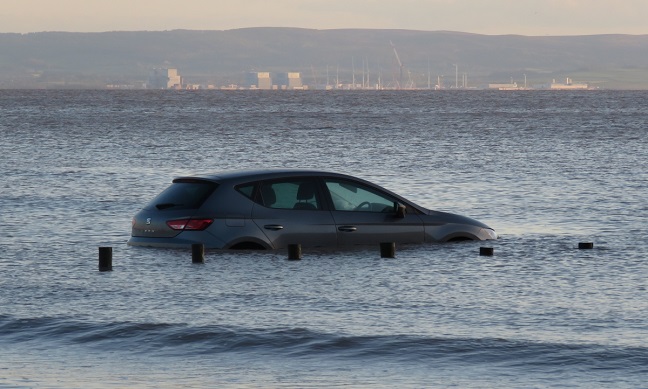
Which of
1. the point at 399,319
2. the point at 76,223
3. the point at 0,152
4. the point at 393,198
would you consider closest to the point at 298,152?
the point at 0,152

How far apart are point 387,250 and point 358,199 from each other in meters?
1.25

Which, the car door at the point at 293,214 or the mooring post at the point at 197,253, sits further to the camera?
the car door at the point at 293,214

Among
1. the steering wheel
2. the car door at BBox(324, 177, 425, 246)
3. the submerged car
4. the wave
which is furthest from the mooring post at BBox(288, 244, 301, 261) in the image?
the wave

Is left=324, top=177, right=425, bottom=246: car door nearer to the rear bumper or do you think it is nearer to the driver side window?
the driver side window

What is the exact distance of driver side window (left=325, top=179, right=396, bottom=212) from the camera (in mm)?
19219

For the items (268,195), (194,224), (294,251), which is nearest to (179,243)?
(194,224)

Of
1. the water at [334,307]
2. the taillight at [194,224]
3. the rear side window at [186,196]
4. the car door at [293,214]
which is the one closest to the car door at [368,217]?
the car door at [293,214]

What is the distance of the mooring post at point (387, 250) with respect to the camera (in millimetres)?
18406

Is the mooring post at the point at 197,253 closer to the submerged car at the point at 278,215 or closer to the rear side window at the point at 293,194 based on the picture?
the submerged car at the point at 278,215

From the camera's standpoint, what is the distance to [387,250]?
18.5 m

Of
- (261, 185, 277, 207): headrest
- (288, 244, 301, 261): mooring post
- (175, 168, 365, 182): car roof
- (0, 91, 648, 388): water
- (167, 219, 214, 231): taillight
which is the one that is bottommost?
(0, 91, 648, 388): water

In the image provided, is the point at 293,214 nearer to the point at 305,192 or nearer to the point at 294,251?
the point at 305,192

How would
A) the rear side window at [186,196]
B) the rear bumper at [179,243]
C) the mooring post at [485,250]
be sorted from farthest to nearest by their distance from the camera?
the mooring post at [485,250] → the rear side window at [186,196] → the rear bumper at [179,243]

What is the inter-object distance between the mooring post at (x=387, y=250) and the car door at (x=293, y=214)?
74 cm
